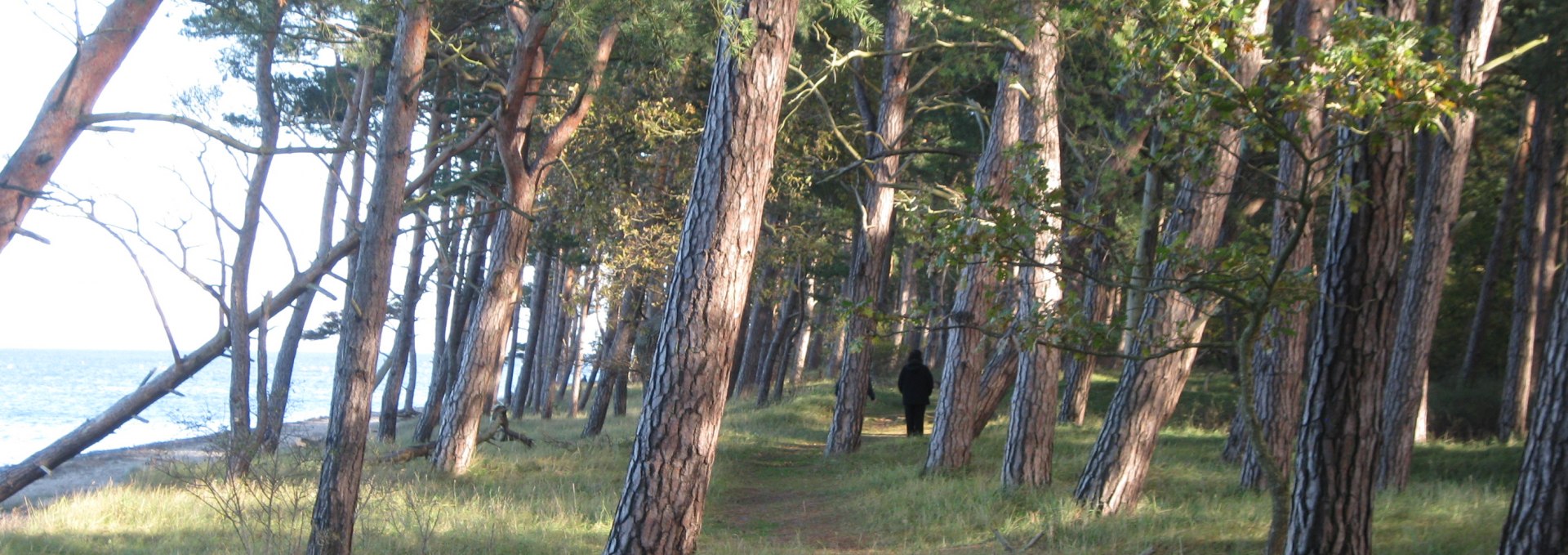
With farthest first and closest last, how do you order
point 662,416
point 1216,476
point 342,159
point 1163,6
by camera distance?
point 342,159 < point 1216,476 < point 662,416 < point 1163,6

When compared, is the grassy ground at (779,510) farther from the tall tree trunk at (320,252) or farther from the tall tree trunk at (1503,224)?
the tall tree trunk at (1503,224)

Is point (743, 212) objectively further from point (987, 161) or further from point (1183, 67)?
point (987, 161)

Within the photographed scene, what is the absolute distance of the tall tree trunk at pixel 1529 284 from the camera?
17172 mm

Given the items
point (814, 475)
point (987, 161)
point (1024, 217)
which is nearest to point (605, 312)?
point (814, 475)

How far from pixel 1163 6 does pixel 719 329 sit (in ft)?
10.7

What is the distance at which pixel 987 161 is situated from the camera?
12555 mm

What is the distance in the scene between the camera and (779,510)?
1255 cm

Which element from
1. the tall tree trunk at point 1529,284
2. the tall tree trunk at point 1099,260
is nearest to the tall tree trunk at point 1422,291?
the tall tree trunk at point 1099,260

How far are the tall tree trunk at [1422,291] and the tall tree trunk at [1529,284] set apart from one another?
5918 millimetres

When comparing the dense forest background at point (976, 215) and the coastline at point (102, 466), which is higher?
the dense forest background at point (976, 215)

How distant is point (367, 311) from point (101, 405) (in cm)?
6081

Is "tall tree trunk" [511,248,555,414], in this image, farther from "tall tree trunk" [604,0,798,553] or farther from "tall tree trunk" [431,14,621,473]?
"tall tree trunk" [604,0,798,553]

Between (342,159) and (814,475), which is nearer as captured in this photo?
(814,475)

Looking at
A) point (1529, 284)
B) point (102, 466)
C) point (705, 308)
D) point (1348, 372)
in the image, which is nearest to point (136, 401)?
point (705, 308)
